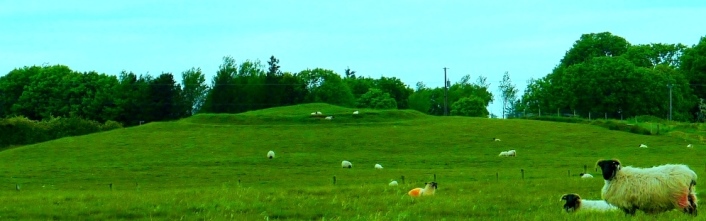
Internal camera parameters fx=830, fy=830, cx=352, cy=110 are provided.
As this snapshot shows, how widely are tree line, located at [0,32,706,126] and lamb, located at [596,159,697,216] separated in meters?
113

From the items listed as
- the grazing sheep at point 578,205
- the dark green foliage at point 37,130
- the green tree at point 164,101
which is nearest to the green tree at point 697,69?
the green tree at point 164,101

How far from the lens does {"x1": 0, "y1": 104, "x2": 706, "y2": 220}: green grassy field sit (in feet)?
56.8

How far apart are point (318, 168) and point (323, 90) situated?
101 metres

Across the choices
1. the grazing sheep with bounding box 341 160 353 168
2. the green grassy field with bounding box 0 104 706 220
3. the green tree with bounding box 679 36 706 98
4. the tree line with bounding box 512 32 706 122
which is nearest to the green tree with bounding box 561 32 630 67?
the tree line with bounding box 512 32 706 122

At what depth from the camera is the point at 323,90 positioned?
148750 millimetres

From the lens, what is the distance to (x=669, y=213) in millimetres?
14555

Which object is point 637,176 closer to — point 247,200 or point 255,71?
point 247,200

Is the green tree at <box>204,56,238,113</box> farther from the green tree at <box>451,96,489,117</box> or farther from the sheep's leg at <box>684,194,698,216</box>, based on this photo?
the sheep's leg at <box>684,194,698,216</box>

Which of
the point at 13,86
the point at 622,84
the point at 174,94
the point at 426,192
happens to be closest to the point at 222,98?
the point at 174,94

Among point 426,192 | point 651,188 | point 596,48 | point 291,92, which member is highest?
point 596,48

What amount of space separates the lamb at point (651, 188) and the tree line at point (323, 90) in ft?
370

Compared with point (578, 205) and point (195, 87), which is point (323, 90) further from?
point (578, 205)

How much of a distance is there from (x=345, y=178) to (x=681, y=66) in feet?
386

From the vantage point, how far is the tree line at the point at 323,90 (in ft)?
411
